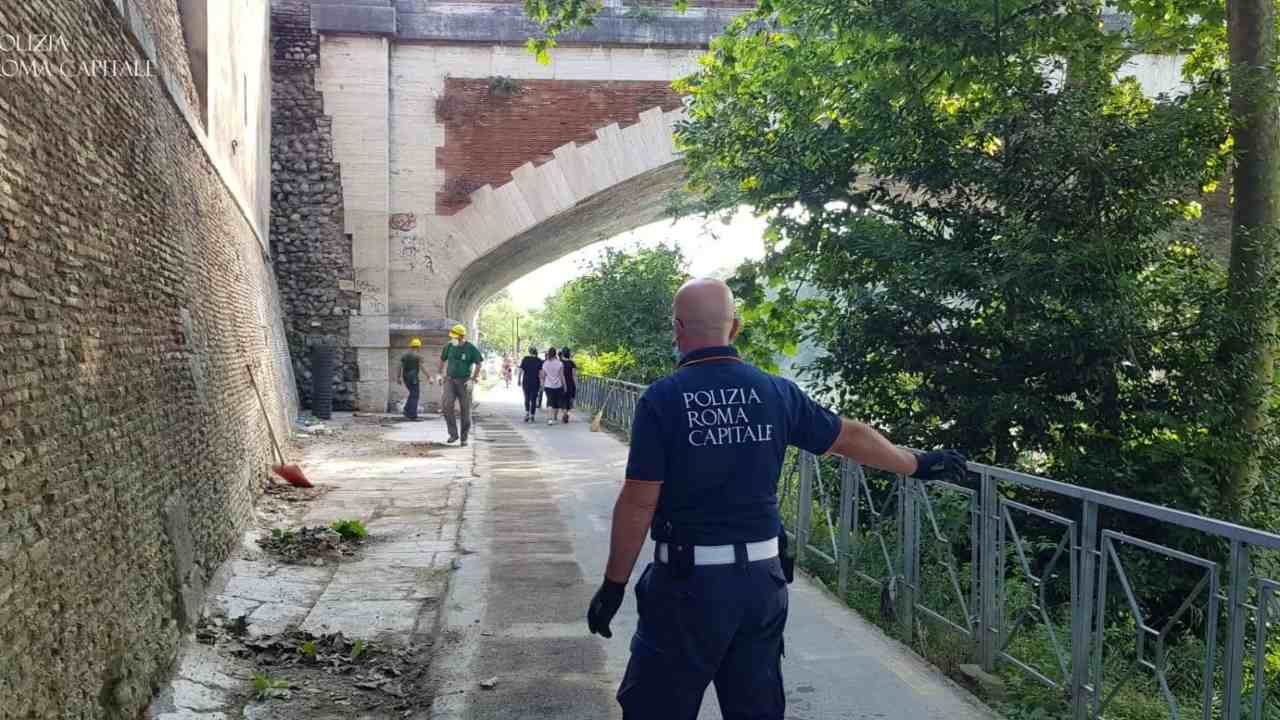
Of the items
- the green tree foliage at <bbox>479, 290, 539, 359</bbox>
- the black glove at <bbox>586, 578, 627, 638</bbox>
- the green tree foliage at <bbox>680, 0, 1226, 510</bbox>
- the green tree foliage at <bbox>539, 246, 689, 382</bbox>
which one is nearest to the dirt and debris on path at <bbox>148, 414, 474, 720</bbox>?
the black glove at <bbox>586, 578, 627, 638</bbox>

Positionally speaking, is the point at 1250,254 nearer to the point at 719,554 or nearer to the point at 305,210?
the point at 719,554

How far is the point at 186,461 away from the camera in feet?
19.1

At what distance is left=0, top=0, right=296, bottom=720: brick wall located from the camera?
329 centimetres

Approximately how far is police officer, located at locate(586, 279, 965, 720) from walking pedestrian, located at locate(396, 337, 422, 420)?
49.0 ft

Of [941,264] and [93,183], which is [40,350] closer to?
[93,183]

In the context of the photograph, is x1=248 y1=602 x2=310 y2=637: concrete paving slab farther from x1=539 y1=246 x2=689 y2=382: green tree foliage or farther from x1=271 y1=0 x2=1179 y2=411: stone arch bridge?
x1=539 y1=246 x2=689 y2=382: green tree foliage

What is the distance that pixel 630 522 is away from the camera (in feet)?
9.81

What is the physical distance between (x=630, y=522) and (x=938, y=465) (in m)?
1.10

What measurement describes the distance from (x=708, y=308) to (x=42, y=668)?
87.1 inches

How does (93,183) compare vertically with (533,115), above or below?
below

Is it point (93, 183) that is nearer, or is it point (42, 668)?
point (42, 668)

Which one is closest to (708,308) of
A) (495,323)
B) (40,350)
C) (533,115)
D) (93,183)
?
(40,350)

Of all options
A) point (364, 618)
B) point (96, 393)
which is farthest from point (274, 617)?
point (96, 393)

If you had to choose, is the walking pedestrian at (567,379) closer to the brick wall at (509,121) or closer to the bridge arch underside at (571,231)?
the bridge arch underside at (571,231)
